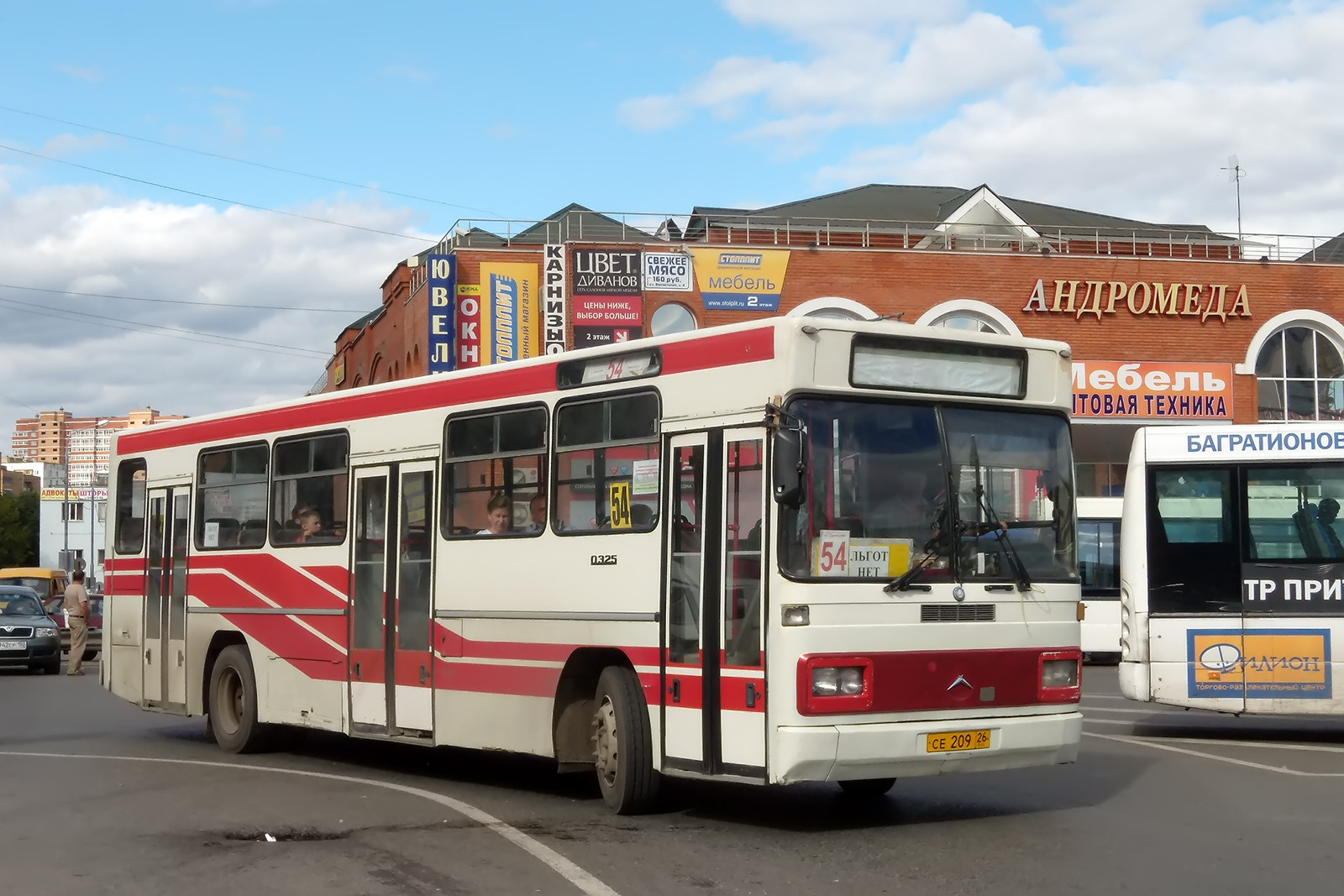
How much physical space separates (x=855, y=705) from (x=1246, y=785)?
4.27 metres

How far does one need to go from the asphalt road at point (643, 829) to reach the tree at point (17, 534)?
131515 mm

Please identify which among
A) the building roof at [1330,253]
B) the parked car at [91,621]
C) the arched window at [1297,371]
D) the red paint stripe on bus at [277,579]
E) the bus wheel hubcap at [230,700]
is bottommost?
the parked car at [91,621]

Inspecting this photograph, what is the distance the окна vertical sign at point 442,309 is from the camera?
1615 inches

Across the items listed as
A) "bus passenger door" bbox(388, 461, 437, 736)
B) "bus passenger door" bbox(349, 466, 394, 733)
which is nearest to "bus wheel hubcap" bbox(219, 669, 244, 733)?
"bus passenger door" bbox(349, 466, 394, 733)

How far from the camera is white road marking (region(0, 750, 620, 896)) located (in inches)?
316

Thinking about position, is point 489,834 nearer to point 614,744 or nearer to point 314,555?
point 614,744

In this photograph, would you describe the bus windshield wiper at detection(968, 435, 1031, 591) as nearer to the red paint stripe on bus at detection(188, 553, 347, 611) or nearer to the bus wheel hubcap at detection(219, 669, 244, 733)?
the red paint stripe on bus at detection(188, 553, 347, 611)

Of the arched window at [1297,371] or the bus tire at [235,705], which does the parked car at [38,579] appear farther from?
the arched window at [1297,371]

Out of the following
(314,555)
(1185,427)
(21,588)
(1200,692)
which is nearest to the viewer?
(314,555)

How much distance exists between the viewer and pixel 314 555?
1374cm

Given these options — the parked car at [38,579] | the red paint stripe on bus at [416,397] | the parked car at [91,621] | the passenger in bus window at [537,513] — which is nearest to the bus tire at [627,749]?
the passenger in bus window at [537,513]

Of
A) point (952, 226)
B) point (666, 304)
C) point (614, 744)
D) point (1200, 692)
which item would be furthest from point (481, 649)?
point (952, 226)

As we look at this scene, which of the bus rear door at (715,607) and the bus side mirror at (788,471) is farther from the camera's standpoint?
the bus rear door at (715,607)

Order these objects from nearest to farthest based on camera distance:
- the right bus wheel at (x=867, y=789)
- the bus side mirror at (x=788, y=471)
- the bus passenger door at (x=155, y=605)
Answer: the bus side mirror at (x=788, y=471) < the right bus wheel at (x=867, y=789) < the bus passenger door at (x=155, y=605)
